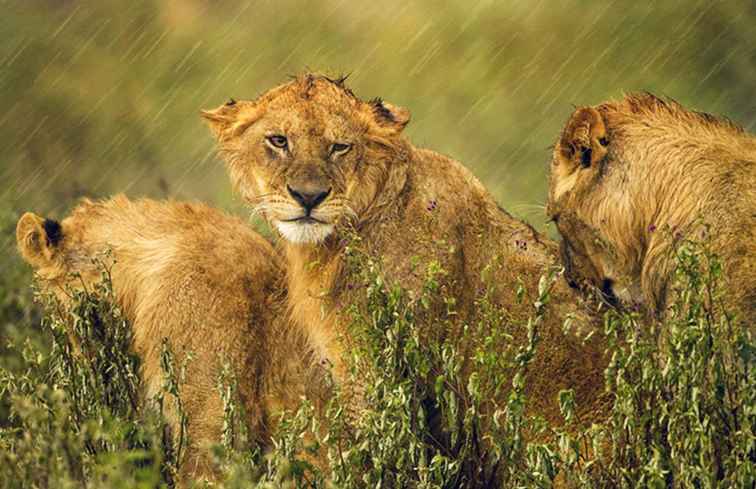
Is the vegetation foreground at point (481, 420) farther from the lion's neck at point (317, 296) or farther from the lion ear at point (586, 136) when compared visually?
the lion ear at point (586, 136)

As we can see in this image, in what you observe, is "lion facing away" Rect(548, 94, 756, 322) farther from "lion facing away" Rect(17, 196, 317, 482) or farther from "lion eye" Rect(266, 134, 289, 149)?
"lion facing away" Rect(17, 196, 317, 482)

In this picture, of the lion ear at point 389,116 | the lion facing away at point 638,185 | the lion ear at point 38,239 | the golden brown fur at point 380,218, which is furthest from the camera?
the lion ear at point 38,239

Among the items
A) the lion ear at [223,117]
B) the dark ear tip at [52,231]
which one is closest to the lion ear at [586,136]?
the lion ear at [223,117]

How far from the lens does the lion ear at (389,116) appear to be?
20.8 feet

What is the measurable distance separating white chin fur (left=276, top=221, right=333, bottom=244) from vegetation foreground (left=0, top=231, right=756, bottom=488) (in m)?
0.38

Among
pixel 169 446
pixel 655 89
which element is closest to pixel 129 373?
pixel 169 446

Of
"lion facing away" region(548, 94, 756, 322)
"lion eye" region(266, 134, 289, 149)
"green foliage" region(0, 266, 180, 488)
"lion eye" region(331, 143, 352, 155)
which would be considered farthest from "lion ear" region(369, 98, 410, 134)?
"green foliage" region(0, 266, 180, 488)

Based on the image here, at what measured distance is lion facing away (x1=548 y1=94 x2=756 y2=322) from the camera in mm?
5770

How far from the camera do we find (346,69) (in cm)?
1499

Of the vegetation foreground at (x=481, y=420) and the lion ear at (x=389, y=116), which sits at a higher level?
the lion ear at (x=389, y=116)

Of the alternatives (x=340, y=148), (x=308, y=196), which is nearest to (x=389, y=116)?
(x=340, y=148)

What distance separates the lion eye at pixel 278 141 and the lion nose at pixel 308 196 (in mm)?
251

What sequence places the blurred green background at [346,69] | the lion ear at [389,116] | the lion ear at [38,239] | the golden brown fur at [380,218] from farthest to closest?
1. the blurred green background at [346,69]
2. the lion ear at [38,239]
3. the lion ear at [389,116]
4. the golden brown fur at [380,218]

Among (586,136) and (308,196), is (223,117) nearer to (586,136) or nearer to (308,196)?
(308,196)
